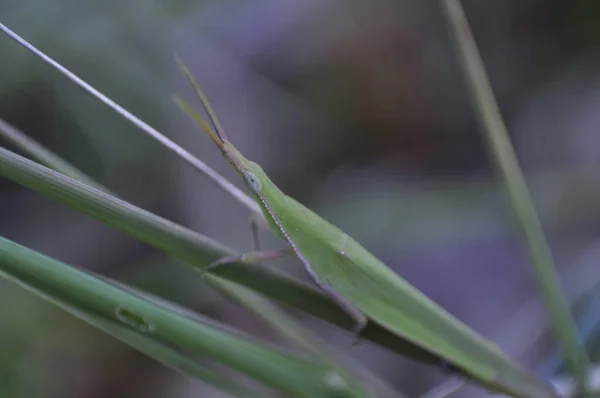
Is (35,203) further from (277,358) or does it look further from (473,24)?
(473,24)

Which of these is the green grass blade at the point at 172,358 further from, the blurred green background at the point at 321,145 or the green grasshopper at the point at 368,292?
the blurred green background at the point at 321,145

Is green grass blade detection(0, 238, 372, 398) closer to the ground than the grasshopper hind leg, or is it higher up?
higher up

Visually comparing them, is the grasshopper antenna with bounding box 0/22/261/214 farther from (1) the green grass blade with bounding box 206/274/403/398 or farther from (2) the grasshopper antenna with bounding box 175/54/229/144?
(1) the green grass blade with bounding box 206/274/403/398

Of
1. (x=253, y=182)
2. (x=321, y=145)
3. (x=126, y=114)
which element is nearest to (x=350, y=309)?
(x=253, y=182)

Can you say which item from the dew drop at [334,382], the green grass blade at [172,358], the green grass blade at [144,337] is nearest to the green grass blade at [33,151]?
the green grass blade at [144,337]

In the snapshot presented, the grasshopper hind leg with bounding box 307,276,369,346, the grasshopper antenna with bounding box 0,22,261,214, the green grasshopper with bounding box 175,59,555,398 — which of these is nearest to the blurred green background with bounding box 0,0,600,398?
the green grasshopper with bounding box 175,59,555,398

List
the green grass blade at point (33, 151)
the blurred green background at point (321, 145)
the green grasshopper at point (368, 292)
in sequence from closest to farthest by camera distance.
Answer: the green grass blade at point (33, 151), the green grasshopper at point (368, 292), the blurred green background at point (321, 145)

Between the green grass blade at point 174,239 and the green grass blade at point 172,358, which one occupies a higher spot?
the green grass blade at point 174,239

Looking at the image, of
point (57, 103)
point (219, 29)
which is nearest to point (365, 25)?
point (219, 29)
